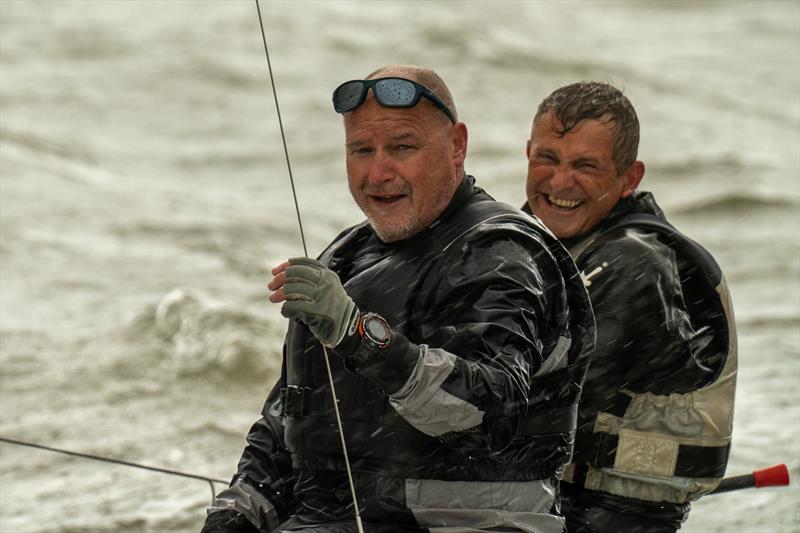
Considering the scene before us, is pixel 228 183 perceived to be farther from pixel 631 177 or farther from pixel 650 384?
pixel 650 384

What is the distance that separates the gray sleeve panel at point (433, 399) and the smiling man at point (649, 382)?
1.05m

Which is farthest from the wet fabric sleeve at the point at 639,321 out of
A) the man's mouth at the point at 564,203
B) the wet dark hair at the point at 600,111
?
the wet dark hair at the point at 600,111

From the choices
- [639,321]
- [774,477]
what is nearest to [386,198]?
[639,321]

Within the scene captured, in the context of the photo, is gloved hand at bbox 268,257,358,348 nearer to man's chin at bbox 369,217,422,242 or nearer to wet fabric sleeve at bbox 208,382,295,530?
man's chin at bbox 369,217,422,242

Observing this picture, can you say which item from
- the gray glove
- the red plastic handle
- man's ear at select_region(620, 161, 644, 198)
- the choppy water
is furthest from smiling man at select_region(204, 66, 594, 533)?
the choppy water

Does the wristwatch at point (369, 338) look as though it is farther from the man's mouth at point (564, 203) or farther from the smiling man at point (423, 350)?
the man's mouth at point (564, 203)

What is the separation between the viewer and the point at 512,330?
2.71m

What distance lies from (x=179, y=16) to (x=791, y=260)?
48.7ft

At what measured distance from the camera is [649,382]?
3695 mm

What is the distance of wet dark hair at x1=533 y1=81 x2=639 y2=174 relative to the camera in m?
3.96

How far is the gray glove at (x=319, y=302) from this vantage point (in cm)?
264

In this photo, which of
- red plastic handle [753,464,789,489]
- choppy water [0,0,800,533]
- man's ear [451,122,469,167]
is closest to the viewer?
man's ear [451,122,469,167]

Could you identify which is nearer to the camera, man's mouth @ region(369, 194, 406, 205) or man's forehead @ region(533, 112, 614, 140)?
man's mouth @ region(369, 194, 406, 205)

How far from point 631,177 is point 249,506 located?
5.11 ft
